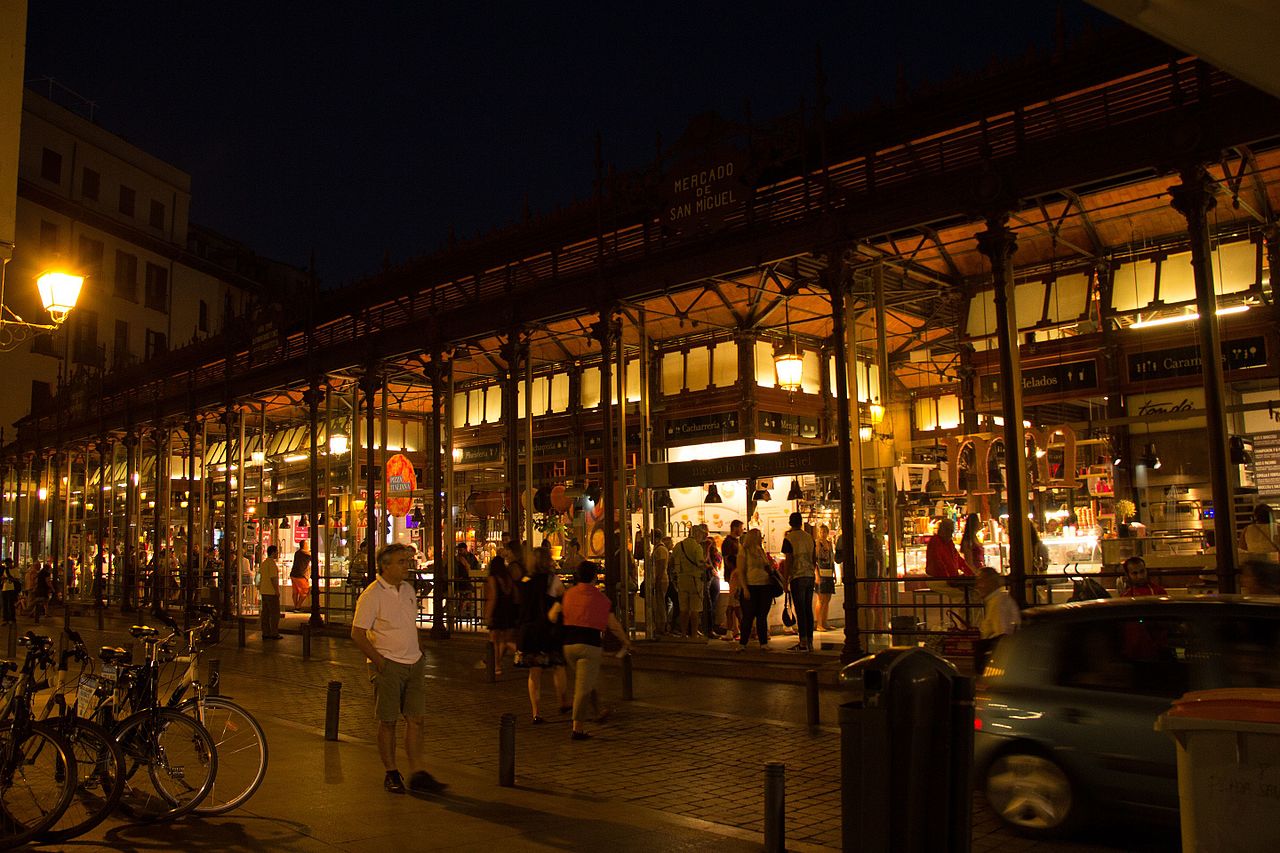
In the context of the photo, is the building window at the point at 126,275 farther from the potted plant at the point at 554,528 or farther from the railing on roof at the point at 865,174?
the potted plant at the point at 554,528

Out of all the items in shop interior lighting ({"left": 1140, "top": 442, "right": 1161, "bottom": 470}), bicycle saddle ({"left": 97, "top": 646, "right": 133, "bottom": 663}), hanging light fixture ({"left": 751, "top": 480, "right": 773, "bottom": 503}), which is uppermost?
shop interior lighting ({"left": 1140, "top": 442, "right": 1161, "bottom": 470})

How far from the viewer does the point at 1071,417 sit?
20.4 m

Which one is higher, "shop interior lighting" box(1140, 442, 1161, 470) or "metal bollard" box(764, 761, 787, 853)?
"shop interior lighting" box(1140, 442, 1161, 470)

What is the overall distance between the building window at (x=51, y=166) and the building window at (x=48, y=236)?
7.75ft

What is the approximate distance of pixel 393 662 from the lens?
923 centimetres

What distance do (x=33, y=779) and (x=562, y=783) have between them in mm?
4087

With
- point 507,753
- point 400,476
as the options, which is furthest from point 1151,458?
point 400,476

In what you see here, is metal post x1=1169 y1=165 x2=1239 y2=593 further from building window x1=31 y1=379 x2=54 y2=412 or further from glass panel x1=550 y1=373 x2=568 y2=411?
building window x1=31 y1=379 x2=54 y2=412

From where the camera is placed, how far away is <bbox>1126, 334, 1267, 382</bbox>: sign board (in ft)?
54.6

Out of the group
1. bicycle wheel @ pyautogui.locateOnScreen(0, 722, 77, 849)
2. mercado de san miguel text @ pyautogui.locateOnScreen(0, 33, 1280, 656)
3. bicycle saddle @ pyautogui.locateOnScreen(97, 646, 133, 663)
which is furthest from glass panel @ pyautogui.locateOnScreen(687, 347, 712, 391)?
bicycle wheel @ pyautogui.locateOnScreen(0, 722, 77, 849)

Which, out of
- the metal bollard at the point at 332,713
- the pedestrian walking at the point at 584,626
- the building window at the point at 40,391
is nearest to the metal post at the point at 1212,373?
the pedestrian walking at the point at 584,626

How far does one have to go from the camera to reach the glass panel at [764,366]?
22.9 m

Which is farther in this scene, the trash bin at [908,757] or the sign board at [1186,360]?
the sign board at [1186,360]

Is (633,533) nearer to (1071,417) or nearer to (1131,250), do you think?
(1071,417)
